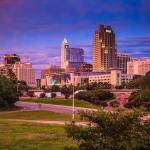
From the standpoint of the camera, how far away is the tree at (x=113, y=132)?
1540 cm

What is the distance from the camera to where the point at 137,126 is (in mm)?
16109

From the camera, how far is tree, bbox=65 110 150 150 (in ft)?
50.5

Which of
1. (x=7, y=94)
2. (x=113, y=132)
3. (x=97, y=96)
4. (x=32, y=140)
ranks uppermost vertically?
(x=7, y=94)

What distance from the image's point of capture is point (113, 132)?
1586 cm

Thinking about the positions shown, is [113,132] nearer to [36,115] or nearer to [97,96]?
[36,115]

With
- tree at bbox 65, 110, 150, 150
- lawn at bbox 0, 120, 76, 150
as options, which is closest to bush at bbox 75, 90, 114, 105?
lawn at bbox 0, 120, 76, 150

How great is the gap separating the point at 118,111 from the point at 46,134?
730 inches

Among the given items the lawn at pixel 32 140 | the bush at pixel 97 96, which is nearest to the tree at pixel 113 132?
the lawn at pixel 32 140

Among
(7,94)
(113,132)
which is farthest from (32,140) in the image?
(7,94)

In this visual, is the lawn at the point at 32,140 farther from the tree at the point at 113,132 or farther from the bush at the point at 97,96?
the bush at the point at 97,96

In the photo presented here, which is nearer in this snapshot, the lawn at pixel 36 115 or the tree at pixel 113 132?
the tree at pixel 113 132

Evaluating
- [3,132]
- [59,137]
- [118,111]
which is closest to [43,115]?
[3,132]

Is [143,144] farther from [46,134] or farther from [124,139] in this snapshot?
[46,134]

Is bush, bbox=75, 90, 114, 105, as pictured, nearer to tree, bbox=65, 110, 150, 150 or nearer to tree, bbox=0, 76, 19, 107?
tree, bbox=0, 76, 19, 107
